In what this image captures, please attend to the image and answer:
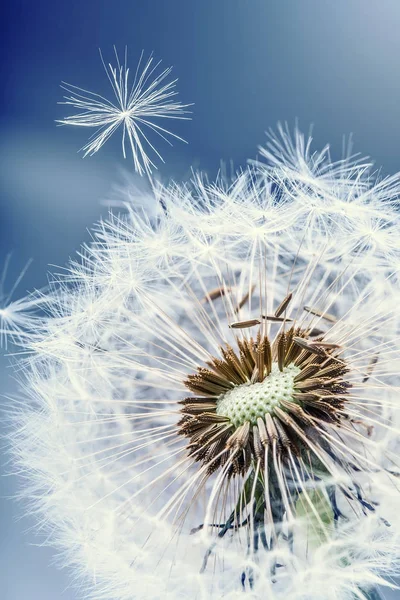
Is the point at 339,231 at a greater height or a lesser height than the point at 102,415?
greater

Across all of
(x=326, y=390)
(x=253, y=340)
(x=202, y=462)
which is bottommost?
(x=202, y=462)

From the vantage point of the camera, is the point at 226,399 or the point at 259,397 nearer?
the point at 259,397

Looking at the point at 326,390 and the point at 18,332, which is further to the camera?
the point at 18,332

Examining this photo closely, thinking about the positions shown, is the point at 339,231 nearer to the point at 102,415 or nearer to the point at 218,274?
the point at 218,274

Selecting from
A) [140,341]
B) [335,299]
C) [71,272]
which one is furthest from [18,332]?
[335,299]
